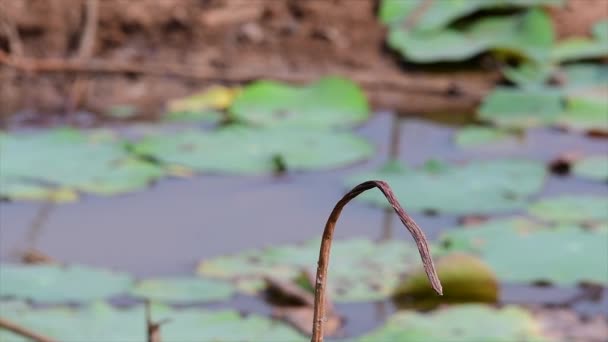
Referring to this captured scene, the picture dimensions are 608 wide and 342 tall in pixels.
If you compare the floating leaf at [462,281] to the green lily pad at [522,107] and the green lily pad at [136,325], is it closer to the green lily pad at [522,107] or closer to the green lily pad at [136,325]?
the green lily pad at [136,325]

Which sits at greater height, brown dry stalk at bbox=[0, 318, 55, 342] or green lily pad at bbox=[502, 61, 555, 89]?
green lily pad at bbox=[502, 61, 555, 89]

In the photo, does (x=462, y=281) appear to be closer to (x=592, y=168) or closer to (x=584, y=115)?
(x=592, y=168)

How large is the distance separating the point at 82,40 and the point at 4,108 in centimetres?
42

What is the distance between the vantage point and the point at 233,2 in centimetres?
428

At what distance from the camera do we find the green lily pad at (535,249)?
2.35 meters

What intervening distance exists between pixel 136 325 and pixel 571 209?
3.77 feet

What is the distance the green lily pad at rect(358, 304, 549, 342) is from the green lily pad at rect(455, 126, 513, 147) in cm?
124

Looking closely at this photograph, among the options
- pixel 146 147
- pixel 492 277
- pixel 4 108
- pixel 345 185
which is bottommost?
pixel 492 277

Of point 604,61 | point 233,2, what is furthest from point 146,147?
point 604,61

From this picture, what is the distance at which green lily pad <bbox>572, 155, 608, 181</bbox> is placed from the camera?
3.03 meters

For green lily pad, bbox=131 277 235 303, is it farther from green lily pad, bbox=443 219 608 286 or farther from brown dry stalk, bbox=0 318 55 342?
green lily pad, bbox=443 219 608 286

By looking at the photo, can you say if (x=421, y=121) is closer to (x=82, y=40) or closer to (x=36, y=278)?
(x=82, y=40)

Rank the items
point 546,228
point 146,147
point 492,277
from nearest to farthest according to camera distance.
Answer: point 492,277, point 546,228, point 146,147

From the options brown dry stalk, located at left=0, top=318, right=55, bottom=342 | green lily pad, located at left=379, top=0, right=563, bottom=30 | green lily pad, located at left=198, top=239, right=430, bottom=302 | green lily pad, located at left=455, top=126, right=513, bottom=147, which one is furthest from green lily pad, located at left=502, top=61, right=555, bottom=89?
brown dry stalk, located at left=0, top=318, right=55, bottom=342
